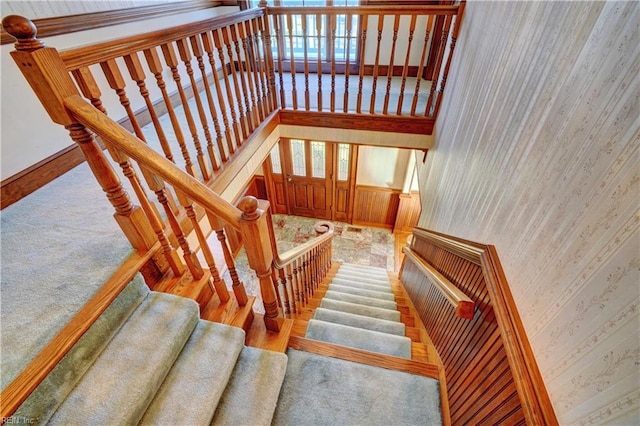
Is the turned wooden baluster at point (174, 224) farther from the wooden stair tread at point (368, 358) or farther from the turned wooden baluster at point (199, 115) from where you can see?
the wooden stair tread at point (368, 358)

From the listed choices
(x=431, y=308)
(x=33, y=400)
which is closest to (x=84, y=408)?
(x=33, y=400)

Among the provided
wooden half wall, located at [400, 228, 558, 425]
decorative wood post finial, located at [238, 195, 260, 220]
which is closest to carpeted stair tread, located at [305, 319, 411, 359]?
wooden half wall, located at [400, 228, 558, 425]

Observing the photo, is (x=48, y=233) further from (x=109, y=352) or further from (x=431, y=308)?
(x=431, y=308)

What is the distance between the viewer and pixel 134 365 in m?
1.09

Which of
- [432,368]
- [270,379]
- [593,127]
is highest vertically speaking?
[593,127]

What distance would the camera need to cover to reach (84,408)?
0.97 metres

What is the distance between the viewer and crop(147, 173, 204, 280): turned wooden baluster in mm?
1115

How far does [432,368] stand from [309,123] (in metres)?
2.46

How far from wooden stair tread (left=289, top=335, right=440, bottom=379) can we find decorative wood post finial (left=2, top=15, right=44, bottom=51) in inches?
60.6

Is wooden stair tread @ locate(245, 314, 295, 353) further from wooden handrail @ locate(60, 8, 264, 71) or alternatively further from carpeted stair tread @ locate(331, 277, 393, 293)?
carpeted stair tread @ locate(331, 277, 393, 293)

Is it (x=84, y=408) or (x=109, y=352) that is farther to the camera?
(x=109, y=352)

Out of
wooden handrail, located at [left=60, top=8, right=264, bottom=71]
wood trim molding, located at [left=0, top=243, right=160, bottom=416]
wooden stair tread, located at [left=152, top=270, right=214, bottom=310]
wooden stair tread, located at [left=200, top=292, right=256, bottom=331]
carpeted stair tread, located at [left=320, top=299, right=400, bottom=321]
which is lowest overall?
carpeted stair tread, located at [left=320, top=299, right=400, bottom=321]

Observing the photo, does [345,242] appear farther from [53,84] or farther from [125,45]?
[53,84]

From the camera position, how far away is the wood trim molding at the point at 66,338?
0.87m
